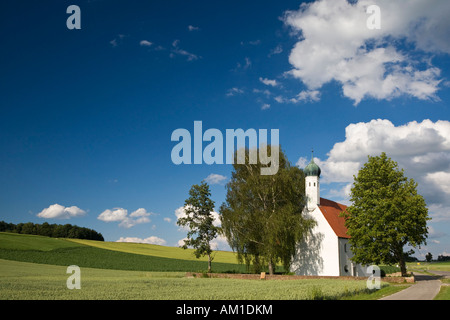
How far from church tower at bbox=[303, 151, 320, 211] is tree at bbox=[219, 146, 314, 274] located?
3.95 m

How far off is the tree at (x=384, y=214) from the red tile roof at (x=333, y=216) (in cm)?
600

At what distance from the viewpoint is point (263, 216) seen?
41844 mm

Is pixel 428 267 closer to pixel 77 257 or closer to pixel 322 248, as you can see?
pixel 322 248

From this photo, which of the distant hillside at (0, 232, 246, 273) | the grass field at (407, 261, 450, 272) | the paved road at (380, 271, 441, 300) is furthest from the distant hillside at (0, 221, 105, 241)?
the paved road at (380, 271, 441, 300)

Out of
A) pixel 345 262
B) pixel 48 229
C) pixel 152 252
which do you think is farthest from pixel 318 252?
Answer: pixel 48 229

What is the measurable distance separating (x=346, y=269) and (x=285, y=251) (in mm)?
9374

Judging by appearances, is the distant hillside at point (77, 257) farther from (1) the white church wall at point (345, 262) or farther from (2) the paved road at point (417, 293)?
(2) the paved road at point (417, 293)

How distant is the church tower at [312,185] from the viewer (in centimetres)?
4844

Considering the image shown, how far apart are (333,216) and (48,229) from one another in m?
90.2

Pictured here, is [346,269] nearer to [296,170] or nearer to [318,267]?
[318,267]

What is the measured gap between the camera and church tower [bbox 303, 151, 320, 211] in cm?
4844

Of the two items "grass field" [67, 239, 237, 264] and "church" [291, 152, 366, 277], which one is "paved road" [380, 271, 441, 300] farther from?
"grass field" [67, 239, 237, 264]

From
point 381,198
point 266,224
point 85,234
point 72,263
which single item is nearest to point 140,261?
point 72,263
